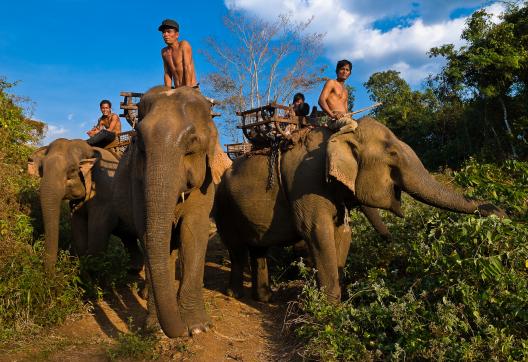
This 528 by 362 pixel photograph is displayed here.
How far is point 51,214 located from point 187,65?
9.71 ft

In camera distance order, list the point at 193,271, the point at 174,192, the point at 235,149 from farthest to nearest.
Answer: the point at 235,149 < the point at 193,271 < the point at 174,192

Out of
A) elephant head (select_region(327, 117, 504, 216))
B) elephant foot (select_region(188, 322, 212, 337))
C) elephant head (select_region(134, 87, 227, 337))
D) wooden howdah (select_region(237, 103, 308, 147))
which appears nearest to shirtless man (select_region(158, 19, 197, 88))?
wooden howdah (select_region(237, 103, 308, 147))

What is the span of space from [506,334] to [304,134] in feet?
12.3

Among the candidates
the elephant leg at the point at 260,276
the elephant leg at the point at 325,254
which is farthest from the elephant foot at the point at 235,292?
the elephant leg at the point at 325,254

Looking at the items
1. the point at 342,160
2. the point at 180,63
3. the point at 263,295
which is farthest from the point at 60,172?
the point at 342,160

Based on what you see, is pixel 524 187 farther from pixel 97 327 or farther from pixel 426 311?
pixel 97 327

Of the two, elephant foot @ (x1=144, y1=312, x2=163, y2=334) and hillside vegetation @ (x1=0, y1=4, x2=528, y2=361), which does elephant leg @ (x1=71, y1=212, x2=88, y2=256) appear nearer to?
hillside vegetation @ (x1=0, y1=4, x2=528, y2=361)

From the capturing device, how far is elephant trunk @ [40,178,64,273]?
273 inches

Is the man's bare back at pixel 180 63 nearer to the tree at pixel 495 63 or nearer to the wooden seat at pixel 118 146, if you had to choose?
the wooden seat at pixel 118 146

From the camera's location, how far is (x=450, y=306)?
14.5 ft

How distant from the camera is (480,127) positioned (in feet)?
71.8

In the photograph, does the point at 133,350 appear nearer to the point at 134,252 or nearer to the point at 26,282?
the point at 26,282

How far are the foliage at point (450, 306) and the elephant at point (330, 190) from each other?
49cm

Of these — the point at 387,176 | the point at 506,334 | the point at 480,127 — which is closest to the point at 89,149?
the point at 387,176
